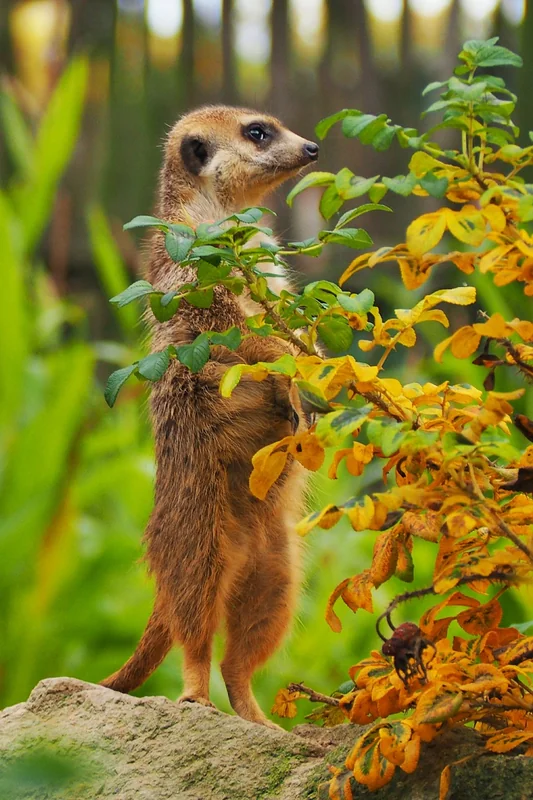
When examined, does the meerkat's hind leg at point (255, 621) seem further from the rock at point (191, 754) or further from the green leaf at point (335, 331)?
the green leaf at point (335, 331)

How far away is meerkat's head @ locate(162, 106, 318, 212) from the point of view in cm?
207

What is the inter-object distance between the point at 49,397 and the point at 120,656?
75cm

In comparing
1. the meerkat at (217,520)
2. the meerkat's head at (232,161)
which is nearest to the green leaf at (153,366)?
the meerkat at (217,520)

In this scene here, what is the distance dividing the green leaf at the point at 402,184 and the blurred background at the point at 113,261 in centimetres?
107

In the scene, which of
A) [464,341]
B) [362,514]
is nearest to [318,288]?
[464,341]

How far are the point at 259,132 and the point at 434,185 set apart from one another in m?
1.29

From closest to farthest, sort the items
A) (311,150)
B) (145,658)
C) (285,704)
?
(285,704)
(145,658)
(311,150)

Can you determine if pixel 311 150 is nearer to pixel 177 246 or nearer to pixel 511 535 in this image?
pixel 177 246

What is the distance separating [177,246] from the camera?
104 centimetres

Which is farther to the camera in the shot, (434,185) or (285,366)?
(285,366)

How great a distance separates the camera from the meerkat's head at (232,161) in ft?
6.78

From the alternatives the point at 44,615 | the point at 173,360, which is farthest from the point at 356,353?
the point at 173,360

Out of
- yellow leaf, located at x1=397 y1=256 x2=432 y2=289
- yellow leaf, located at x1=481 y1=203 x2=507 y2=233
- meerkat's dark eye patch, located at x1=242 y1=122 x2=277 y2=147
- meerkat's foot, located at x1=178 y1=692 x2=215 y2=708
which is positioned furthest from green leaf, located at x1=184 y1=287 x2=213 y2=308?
meerkat's dark eye patch, located at x1=242 y1=122 x2=277 y2=147

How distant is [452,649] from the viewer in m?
1.11
